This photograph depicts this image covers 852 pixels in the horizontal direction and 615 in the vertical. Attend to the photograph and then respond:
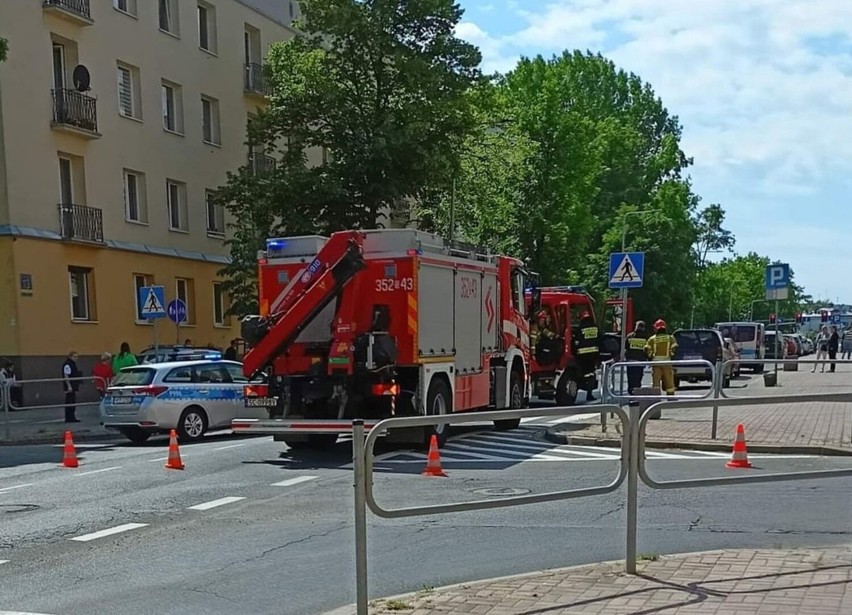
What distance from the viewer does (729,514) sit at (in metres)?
8.19

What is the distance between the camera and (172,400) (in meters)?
16.7

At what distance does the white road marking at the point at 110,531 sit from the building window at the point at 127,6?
26.1m

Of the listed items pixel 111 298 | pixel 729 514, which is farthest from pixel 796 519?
pixel 111 298

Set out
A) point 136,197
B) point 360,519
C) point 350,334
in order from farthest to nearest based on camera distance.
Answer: point 136,197
point 350,334
point 360,519

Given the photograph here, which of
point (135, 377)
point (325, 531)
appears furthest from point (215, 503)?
point (135, 377)

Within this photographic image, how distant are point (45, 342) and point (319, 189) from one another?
362 inches

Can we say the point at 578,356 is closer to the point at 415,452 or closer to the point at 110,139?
the point at 415,452

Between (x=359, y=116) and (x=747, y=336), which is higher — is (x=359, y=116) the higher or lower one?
the higher one

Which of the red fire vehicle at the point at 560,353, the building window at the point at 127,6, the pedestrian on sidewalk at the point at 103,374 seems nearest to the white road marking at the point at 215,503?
the red fire vehicle at the point at 560,353

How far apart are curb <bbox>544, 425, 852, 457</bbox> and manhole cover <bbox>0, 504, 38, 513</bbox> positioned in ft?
20.9

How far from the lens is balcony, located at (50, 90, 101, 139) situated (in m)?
27.5

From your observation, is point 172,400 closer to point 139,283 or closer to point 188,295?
point 139,283

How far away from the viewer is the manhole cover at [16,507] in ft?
32.1

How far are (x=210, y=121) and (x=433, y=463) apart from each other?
29936mm
